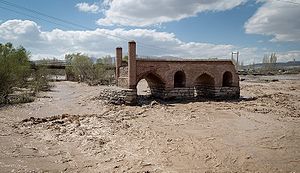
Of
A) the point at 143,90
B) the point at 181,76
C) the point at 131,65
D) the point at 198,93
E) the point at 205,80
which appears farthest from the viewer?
the point at 143,90

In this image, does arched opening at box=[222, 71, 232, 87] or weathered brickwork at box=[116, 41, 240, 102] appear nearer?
weathered brickwork at box=[116, 41, 240, 102]

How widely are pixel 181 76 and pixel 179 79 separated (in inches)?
13.9

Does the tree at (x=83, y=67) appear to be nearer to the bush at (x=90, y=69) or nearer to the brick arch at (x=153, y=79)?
the bush at (x=90, y=69)

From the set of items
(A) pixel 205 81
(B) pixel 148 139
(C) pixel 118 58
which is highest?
(C) pixel 118 58

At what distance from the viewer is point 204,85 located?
28.0 metres

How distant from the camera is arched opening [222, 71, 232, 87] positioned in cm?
2753

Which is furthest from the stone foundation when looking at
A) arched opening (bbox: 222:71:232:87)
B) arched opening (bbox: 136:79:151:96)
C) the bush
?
the bush

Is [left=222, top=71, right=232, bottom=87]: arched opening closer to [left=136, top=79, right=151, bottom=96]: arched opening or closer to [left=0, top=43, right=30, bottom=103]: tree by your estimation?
[left=136, top=79, right=151, bottom=96]: arched opening

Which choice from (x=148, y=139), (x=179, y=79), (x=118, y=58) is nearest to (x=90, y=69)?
(x=118, y=58)

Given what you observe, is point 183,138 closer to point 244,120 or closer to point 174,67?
point 244,120

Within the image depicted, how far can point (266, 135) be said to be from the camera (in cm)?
1329

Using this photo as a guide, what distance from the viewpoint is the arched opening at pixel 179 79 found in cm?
2582

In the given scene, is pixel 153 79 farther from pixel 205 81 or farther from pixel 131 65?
pixel 205 81

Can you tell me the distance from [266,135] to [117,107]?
34.9ft
